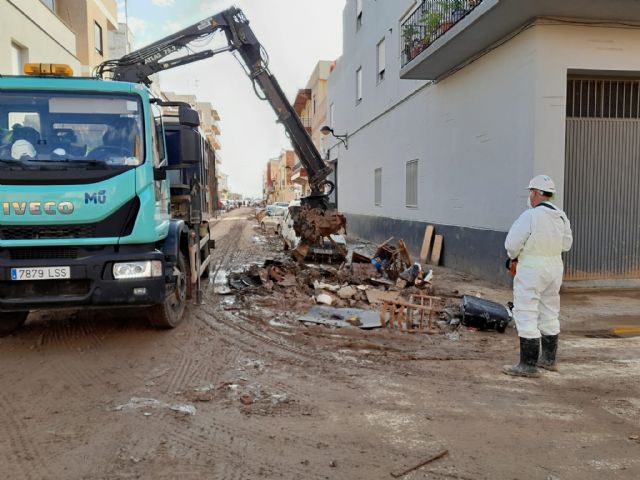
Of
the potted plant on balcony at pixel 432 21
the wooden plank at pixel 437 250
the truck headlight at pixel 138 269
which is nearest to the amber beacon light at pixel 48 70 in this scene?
the truck headlight at pixel 138 269

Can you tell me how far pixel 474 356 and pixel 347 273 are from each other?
503 cm

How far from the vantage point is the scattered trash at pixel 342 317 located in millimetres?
7354

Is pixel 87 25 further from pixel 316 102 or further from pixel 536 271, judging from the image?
pixel 536 271

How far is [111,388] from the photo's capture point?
4762mm

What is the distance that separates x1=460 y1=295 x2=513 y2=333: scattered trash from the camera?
23.4 feet

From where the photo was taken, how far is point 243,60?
12906 millimetres

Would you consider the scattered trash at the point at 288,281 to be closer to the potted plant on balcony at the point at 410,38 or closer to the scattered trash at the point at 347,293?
the scattered trash at the point at 347,293

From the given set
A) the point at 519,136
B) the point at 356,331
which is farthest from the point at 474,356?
the point at 519,136

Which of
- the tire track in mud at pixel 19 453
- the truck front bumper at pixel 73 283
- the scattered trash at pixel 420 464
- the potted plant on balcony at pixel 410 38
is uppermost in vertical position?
the potted plant on balcony at pixel 410 38

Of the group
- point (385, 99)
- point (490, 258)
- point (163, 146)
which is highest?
point (385, 99)

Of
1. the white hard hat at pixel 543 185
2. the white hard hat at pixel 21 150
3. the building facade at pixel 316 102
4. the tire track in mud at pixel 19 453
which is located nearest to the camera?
the tire track in mud at pixel 19 453

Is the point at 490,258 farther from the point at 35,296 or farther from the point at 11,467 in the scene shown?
the point at 11,467

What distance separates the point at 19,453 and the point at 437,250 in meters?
11.3

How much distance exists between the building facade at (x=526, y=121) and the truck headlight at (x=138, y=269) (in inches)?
273
